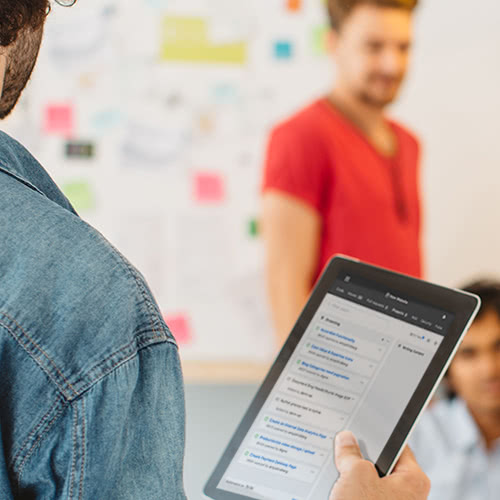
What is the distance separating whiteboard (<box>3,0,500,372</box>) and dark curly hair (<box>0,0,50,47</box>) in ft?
4.74

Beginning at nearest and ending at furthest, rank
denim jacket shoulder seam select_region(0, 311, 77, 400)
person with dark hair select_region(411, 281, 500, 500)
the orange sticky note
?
1. denim jacket shoulder seam select_region(0, 311, 77, 400)
2. person with dark hair select_region(411, 281, 500, 500)
3. the orange sticky note

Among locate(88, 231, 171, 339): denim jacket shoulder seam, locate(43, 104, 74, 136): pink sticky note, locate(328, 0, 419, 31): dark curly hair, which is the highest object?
locate(328, 0, 419, 31): dark curly hair

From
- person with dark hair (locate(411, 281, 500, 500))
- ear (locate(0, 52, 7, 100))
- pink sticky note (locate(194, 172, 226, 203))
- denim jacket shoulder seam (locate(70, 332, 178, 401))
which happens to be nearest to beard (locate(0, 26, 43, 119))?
ear (locate(0, 52, 7, 100))

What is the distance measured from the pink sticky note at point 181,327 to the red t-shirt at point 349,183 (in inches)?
15.4

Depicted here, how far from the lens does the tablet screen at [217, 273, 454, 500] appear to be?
0.70 m

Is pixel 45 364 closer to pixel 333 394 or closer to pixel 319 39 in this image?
pixel 333 394

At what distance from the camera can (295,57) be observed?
1954 mm

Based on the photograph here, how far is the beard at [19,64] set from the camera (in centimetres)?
53

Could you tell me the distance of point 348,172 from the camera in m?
1.87

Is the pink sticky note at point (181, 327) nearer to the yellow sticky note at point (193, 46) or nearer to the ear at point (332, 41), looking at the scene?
the yellow sticky note at point (193, 46)

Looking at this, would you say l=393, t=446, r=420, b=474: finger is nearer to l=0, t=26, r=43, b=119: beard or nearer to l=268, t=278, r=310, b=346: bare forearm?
l=0, t=26, r=43, b=119: beard

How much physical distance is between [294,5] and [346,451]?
1508 millimetres

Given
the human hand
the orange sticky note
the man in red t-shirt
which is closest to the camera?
the human hand

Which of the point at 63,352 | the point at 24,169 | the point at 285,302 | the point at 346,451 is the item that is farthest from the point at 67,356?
the point at 285,302
